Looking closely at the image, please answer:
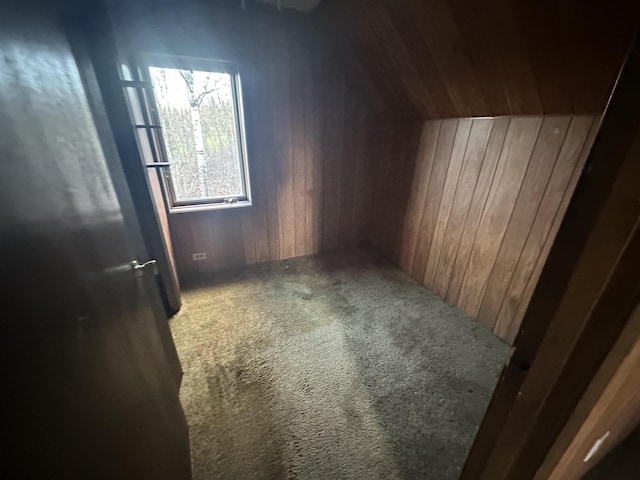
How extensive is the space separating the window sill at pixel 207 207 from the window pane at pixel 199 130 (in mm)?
79

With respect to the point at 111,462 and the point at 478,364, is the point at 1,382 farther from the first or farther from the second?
the point at 478,364

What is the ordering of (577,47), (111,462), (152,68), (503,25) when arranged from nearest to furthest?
(111,462) < (577,47) < (503,25) < (152,68)

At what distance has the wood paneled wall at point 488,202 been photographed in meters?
1.45

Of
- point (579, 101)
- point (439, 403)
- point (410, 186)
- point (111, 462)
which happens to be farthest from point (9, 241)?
point (410, 186)

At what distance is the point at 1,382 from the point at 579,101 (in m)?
2.08

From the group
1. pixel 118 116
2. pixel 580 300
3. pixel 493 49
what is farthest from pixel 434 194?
pixel 118 116

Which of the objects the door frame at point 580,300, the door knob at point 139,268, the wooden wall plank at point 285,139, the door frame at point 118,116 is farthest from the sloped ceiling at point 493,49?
the door knob at point 139,268

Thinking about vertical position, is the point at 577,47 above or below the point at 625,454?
above

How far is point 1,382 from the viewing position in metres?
0.29

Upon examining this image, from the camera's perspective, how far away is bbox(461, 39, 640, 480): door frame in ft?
1.12

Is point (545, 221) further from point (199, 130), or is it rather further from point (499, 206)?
point (199, 130)

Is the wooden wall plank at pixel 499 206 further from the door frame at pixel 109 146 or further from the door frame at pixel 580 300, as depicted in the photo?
the door frame at pixel 109 146

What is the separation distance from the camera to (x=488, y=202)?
1.81 m

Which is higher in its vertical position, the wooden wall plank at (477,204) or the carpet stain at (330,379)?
the wooden wall plank at (477,204)
